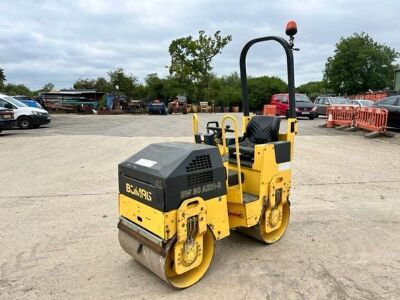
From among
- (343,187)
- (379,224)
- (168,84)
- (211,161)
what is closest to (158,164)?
(211,161)

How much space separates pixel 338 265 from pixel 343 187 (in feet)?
10.3

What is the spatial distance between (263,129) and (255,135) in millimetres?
136

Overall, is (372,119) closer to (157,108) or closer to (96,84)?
(157,108)

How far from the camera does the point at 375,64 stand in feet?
152

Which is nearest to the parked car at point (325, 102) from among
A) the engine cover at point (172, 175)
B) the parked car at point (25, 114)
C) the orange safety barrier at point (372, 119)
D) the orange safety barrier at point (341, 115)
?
the orange safety barrier at point (341, 115)

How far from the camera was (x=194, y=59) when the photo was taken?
4762cm

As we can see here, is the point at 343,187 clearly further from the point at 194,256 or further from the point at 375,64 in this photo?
the point at 375,64

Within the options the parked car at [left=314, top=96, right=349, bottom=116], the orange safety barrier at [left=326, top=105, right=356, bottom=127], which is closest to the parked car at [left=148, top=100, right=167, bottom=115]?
the parked car at [left=314, top=96, right=349, bottom=116]

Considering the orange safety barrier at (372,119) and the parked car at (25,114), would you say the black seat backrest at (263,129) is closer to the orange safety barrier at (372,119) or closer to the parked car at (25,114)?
the orange safety barrier at (372,119)

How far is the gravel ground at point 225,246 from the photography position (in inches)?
124

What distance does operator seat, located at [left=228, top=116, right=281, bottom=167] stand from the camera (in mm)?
3871

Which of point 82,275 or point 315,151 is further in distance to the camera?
point 315,151

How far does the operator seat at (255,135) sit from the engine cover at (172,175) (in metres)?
0.70

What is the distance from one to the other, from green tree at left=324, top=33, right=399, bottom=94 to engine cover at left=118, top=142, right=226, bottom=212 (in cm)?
4810
